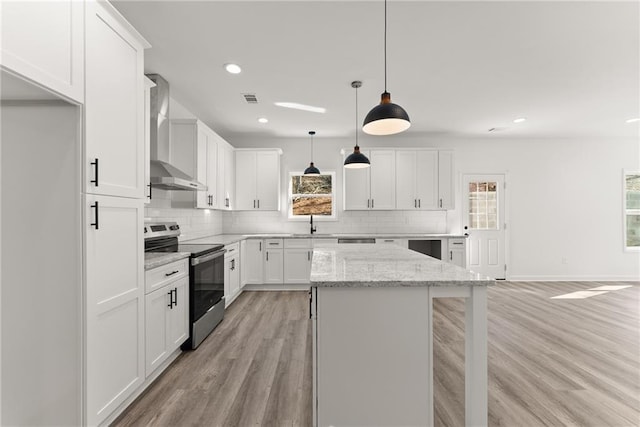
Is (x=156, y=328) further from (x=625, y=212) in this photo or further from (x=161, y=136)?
(x=625, y=212)

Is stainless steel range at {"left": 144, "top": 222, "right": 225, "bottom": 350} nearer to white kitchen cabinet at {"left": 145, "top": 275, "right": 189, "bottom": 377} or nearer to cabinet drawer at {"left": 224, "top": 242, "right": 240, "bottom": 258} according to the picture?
white kitchen cabinet at {"left": 145, "top": 275, "right": 189, "bottom": 377}

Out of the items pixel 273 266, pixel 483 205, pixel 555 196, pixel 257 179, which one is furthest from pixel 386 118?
pixel 555 196

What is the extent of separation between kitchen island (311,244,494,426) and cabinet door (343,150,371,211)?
12.5ft

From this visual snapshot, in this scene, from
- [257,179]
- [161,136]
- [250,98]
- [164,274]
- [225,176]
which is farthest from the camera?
[257,179]

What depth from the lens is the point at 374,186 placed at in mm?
5363

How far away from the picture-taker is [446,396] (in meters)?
2.08

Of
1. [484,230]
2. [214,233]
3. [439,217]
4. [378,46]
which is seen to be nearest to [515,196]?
[484,230]

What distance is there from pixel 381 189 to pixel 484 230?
220 cm

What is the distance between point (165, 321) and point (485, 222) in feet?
18.3

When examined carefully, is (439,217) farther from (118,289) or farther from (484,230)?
(118,289)

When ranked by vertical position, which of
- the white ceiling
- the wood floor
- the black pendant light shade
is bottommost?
the wood floor

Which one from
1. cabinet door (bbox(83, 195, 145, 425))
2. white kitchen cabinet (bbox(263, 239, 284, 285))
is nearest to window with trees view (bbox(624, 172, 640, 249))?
white kitchen cabinet (bbox(263, 239, 284, 285))

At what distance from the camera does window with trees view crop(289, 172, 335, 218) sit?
225 inches

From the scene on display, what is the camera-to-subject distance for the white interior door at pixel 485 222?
5727mm
